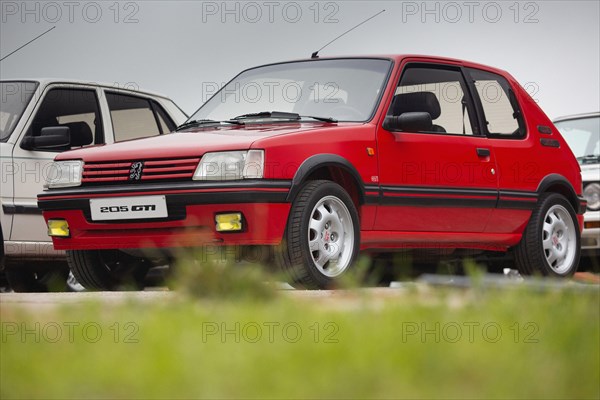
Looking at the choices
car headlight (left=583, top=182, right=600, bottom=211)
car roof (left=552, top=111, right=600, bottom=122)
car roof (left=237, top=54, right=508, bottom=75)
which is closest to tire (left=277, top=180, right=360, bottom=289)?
car roof (left=237, top=54, right=508, bottom=75)

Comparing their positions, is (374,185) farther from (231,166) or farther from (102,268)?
(102,268)

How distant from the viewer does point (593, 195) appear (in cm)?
1182

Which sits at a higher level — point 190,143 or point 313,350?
point 190,143

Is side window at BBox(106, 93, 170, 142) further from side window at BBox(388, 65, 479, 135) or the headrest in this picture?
the headrest

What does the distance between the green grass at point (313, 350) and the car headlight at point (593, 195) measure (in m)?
6.88

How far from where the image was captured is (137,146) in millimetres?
7348

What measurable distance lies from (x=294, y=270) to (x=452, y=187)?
6.06 ft

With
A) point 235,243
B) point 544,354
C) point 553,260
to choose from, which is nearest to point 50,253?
point 235,243

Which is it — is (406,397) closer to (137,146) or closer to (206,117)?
(137,146)

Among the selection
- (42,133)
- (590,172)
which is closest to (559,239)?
(590,172)

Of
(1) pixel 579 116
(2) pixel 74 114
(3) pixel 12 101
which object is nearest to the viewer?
(3) pixel 12 101

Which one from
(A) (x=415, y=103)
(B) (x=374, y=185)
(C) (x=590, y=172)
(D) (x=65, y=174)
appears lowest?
(C) (x=590, y=172)

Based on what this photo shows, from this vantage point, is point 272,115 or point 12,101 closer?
point 272,115

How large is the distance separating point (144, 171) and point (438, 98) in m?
2.47
